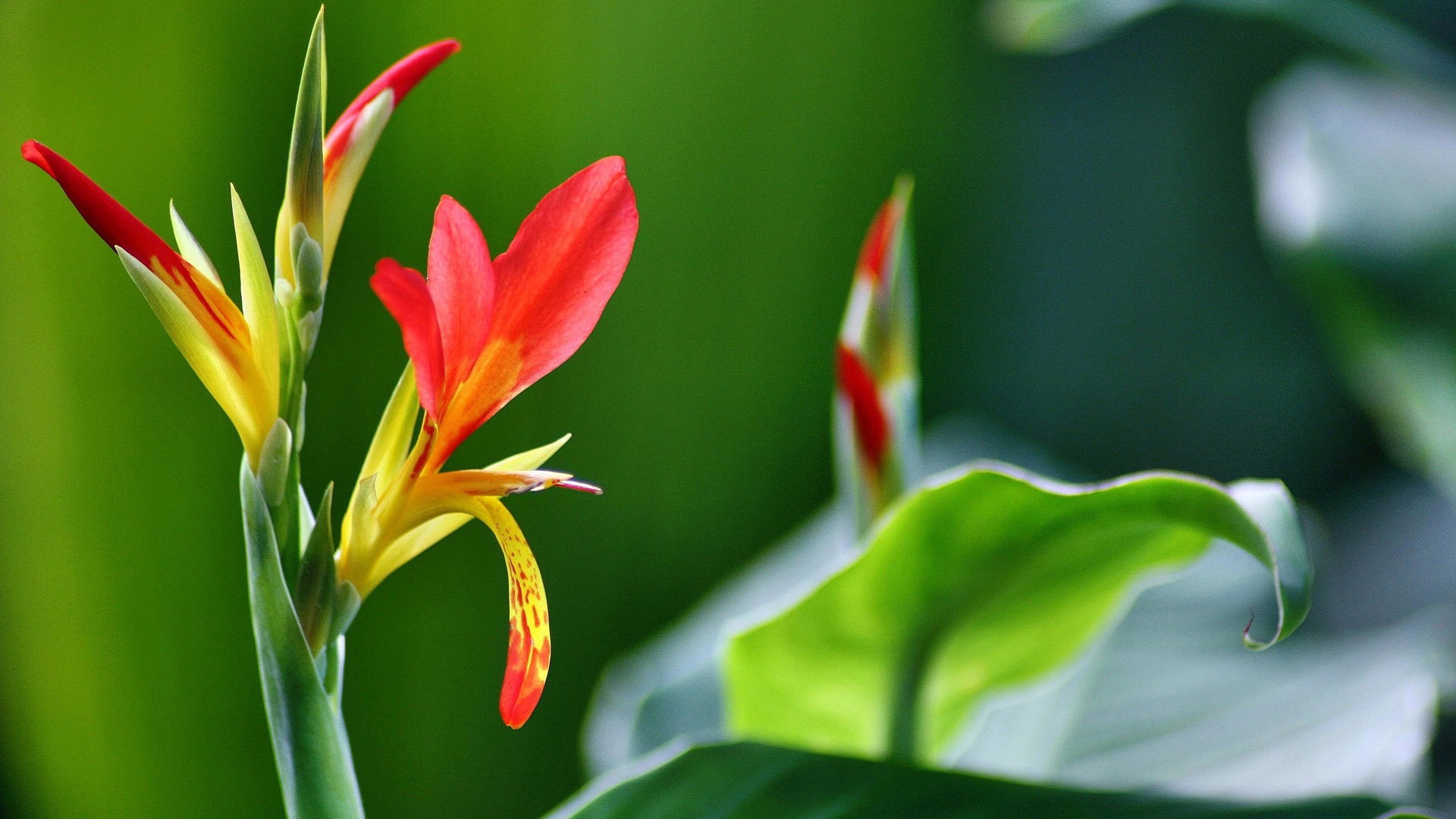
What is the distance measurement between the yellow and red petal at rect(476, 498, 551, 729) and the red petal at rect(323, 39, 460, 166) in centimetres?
8

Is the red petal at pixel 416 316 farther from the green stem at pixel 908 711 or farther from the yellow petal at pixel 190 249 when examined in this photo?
the green stem at pixel 908 711

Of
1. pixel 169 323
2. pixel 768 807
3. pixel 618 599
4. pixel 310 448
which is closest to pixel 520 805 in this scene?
pixel 618 599

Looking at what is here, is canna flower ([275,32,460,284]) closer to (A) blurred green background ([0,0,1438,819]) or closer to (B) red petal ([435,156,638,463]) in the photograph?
(B) red petal ([435,156,638,463])

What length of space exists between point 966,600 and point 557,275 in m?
0.21

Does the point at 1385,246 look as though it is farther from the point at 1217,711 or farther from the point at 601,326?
the point at 601,326

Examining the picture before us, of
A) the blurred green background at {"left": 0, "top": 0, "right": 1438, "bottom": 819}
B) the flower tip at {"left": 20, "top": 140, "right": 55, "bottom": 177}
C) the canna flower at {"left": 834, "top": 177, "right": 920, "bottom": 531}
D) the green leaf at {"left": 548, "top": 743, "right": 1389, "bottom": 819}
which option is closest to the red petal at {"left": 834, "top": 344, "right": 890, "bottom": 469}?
the canna flower at {"left": 834, "top": 177, "right": 920, "bottom": 531}

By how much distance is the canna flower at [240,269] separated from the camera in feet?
0.67

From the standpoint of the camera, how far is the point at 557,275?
20 centimetres

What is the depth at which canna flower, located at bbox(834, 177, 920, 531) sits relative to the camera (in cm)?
39

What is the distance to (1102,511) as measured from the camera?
307 millimetres

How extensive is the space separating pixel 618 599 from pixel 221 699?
1.07 feet

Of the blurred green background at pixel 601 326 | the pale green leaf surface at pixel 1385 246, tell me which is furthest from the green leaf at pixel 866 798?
the blurred green background at pixel 601 326

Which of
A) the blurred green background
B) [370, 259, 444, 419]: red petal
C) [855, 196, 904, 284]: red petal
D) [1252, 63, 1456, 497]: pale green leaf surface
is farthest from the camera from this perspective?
the blurred green background

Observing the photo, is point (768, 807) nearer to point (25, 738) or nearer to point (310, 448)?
point (310, 448)
